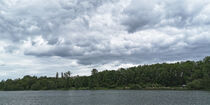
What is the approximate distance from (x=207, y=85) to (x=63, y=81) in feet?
407

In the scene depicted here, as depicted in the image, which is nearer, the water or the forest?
the water

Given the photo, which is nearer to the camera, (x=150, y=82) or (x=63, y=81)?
(x=150, y=82)

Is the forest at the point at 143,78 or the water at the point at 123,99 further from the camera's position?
the forest at the point at 143,78

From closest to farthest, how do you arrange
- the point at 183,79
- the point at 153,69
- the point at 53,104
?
1. the point at 53,104
2. the point at 183,79
3. the point at 153,69

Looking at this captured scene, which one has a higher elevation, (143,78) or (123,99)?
(143,78)

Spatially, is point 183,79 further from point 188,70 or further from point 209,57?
point 209,57

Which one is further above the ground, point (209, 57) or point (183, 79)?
point (209, 57)

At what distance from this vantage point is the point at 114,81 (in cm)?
17375

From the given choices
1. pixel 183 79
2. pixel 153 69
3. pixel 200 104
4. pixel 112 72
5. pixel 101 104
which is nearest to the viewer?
pixel 200 104

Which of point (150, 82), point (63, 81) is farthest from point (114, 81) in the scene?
point (63, 81)

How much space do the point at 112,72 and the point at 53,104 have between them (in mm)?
126019

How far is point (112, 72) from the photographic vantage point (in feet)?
596

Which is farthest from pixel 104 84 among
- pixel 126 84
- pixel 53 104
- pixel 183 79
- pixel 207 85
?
pixel 53 104

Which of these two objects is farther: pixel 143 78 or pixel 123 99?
pixel 143 78
